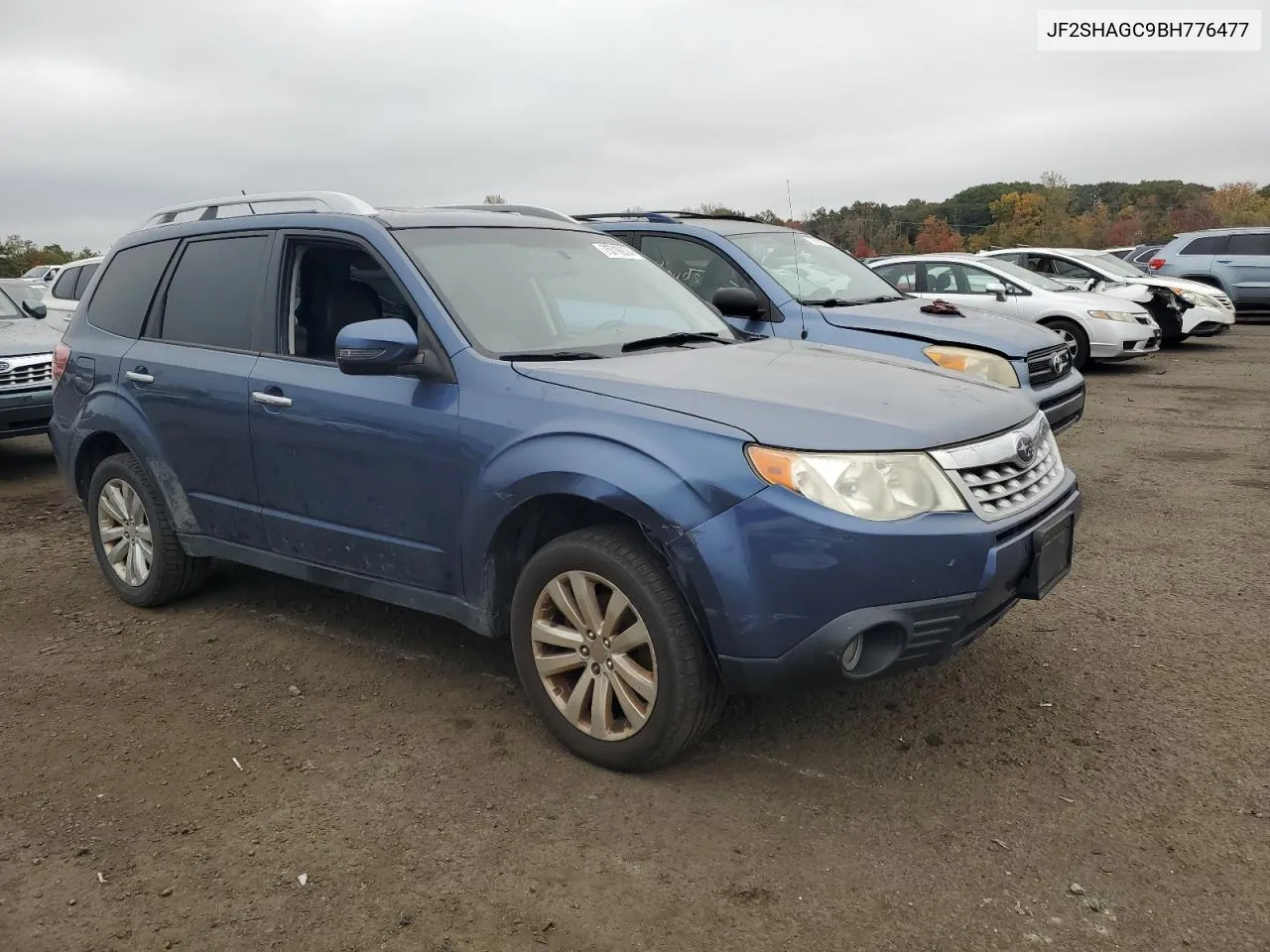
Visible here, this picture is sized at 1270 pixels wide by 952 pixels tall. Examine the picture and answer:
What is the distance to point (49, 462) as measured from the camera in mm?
8797

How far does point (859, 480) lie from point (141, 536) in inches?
137

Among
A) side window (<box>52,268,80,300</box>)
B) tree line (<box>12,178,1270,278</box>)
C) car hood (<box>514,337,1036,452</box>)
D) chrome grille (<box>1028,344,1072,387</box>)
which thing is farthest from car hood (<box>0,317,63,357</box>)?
tree line (<box>12,178,1270,278</box>)

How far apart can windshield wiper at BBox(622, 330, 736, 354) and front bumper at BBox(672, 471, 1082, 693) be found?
3.65 ft

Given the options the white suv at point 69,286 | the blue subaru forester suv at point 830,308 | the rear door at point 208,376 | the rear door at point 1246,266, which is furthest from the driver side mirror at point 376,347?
the rear door at point 1246,266

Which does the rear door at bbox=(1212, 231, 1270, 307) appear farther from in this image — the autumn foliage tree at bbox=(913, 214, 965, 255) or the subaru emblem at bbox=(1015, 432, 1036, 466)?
the autumn foliage tree at bbox=(913, 214, 965, 255)

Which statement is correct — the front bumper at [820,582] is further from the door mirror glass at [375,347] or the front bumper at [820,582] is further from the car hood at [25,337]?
the car hood at [25,337]

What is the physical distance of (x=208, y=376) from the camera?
4.29m

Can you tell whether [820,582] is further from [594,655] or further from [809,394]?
[594,655]

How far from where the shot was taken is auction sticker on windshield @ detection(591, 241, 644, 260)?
177 inches

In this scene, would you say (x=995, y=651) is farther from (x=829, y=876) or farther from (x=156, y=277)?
(x=156, y=277)

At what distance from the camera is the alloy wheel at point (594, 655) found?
10.2 ft

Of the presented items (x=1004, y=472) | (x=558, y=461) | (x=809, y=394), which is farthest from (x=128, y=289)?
(x=1004, y=472)

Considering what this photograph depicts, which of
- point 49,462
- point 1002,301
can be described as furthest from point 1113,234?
point 49,462

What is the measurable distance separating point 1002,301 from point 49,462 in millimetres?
9901
